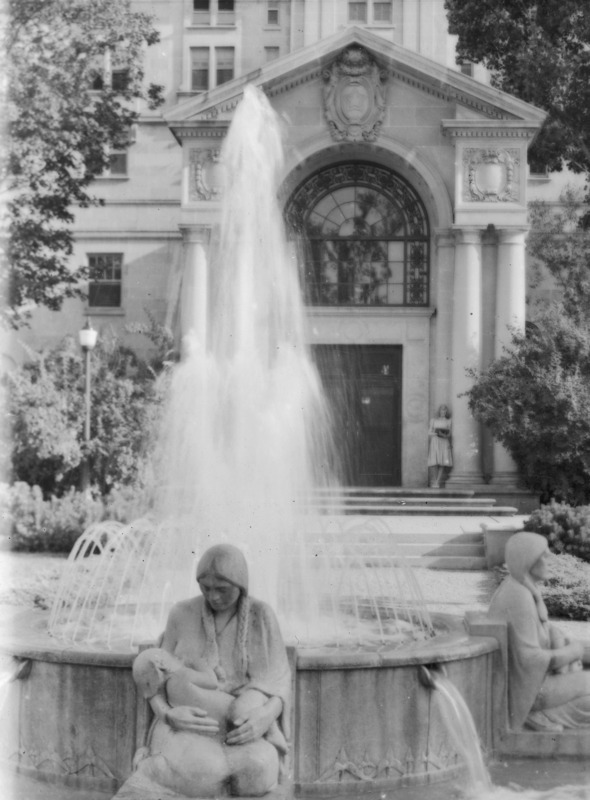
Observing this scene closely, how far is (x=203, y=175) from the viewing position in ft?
94.9

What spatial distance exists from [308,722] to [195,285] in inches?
901

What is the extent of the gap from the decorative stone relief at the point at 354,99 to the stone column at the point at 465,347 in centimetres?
390

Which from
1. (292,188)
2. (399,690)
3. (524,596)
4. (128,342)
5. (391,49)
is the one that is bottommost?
(399,690)

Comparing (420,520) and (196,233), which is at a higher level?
(196,233)

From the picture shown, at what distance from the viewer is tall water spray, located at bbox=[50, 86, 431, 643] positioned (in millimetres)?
9664

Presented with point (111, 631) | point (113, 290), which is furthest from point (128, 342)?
point (111, 631)

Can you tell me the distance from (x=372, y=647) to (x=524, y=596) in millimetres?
1247

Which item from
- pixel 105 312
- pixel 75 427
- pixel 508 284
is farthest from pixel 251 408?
pixel 105 312

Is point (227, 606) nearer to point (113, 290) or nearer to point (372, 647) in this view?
point (372, 647)

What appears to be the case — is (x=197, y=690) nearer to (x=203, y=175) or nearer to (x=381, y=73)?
(x=203, y=175)

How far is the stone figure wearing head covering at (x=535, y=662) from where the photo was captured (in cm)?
746

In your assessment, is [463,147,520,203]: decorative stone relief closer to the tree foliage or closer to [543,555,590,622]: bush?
the tree foliage

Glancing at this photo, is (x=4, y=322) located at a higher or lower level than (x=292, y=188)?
lower

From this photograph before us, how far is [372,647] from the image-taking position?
8.13 m
